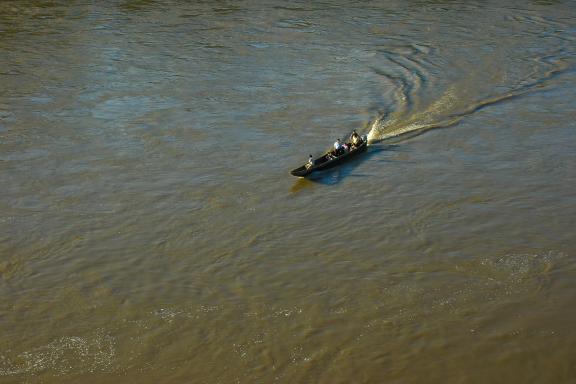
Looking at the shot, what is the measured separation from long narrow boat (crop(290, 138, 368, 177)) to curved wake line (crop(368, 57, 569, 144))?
4.41 feet

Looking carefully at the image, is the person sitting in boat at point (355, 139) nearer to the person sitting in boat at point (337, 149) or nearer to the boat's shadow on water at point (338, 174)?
the boat's shadow on water at point (338, 174)

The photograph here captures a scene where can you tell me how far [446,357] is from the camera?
12305 mm

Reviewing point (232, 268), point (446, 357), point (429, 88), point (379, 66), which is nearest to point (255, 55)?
point (379, 66)

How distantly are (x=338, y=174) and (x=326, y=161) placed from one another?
477 mm

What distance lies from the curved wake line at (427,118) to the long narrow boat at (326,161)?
1343 mm

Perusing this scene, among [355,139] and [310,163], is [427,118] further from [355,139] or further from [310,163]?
[310,163]

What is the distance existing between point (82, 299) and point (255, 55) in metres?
18.3

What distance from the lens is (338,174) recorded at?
19.5 meters

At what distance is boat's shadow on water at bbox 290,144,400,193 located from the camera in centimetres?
1881

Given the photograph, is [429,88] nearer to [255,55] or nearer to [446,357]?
[255,55]

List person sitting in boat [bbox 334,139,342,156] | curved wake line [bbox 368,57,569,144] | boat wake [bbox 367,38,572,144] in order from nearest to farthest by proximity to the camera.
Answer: person sitting in boat [bbox 334,139,342,156]
curved wake line [bbox 368,57,569,144]
boat wake [bbox 367,38,572,144]

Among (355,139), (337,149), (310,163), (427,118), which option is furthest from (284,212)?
(427,118)

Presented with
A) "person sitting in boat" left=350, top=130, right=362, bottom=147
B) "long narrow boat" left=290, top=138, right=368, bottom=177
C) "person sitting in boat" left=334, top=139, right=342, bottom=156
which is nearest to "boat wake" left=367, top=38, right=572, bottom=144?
"person sitting in boat" left=350, top=130, right=362, bottom=147

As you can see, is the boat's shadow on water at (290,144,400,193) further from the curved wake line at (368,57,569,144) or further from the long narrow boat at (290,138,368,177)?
the curved wake line at (368,57,569,144)
